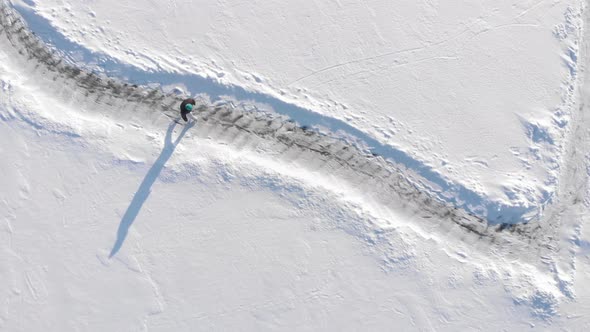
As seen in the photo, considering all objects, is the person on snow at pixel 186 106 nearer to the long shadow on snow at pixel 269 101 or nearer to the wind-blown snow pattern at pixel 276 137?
the wind-blown snow pattern at pixel 276 137

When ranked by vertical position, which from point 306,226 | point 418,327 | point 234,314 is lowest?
point 234,314

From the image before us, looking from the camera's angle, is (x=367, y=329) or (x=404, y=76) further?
(x=404, y=76)

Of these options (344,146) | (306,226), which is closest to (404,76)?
(344,146)

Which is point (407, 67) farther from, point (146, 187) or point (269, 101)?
point (146, 187)

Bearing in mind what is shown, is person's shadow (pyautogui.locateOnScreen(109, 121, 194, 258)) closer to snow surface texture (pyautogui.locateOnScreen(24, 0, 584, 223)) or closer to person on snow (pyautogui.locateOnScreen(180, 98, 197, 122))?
person on snow (pyautogui.locateOnScreen(180, 98, 197, 122))

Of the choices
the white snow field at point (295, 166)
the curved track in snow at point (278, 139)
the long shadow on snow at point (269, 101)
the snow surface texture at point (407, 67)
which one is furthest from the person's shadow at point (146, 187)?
the snow surface texture at point (407, 67)

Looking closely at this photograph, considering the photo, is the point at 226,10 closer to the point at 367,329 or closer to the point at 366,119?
the point at 366,119
